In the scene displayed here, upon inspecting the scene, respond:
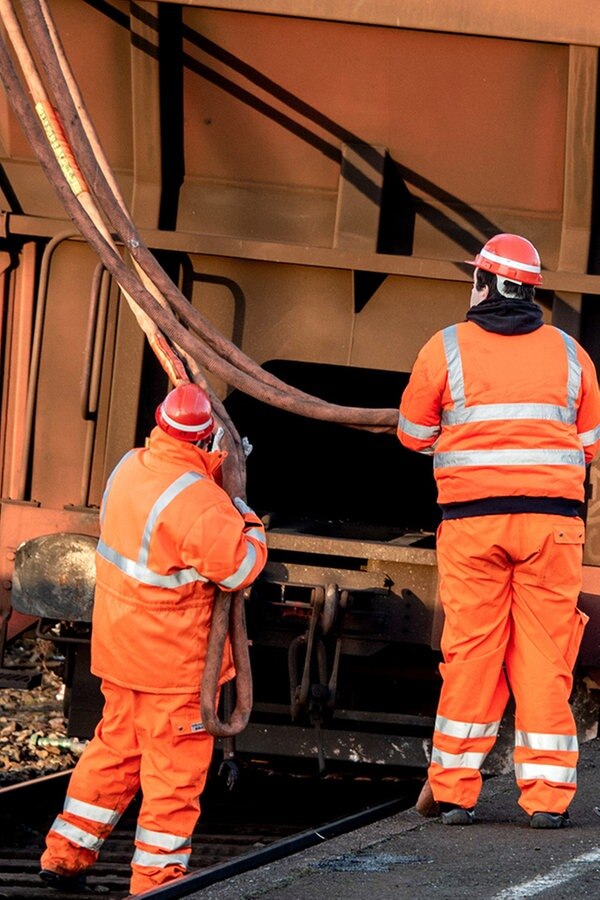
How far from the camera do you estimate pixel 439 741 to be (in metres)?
4.19

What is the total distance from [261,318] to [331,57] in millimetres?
933

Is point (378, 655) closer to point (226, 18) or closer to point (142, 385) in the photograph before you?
point (142, 385)

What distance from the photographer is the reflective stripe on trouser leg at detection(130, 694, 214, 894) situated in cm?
405

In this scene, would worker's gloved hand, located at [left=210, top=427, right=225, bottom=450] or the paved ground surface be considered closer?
the paved ground surface

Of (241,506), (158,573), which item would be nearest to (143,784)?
(158,573)

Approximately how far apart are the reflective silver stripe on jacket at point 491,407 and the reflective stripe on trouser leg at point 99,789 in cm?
125

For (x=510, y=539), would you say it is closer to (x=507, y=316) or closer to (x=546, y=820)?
(x=507, y=316)

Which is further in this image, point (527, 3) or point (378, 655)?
point (378, 655)

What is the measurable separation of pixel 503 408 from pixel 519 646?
68 centimetres

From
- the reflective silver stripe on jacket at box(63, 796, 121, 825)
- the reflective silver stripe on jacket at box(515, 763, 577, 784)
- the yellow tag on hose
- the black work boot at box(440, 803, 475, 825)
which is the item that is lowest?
the reflective silver stripe on jacket at box(63, 796, 121, 825)

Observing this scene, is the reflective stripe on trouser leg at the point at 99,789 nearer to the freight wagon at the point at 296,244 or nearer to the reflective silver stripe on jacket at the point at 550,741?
the freight wagon at the point at 296,244

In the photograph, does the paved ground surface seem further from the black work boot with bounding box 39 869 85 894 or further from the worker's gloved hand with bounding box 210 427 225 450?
the worker's gloved hand with bounding box 210 427 225 450

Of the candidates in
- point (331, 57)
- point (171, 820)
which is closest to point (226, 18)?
point (331, 57)

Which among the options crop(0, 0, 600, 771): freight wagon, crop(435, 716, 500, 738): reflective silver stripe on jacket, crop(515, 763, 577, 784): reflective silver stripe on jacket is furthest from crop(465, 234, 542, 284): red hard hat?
crop(515, 763, 577, 784): reflective silver stripe on jacket
